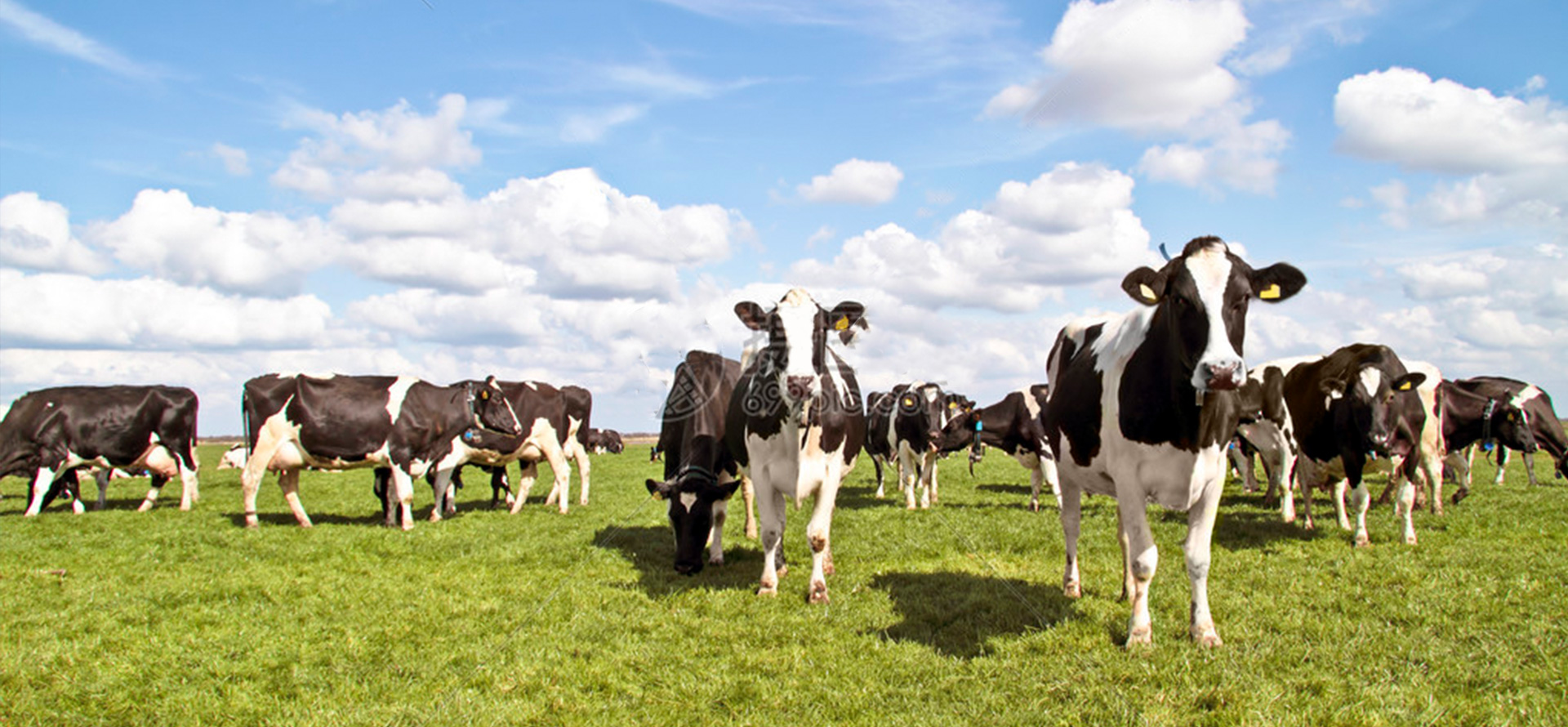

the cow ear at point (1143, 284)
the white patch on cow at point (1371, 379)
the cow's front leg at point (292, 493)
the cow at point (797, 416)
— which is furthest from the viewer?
the cow's front leg at point (292, 493)

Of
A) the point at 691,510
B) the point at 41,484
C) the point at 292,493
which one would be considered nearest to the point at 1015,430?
the point at 691,510

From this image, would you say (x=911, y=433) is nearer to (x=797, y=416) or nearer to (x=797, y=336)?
(x=797, y=416)

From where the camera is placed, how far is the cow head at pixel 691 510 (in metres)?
9.29

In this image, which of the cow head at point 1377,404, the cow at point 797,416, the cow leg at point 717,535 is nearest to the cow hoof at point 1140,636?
the cow at point 797,416

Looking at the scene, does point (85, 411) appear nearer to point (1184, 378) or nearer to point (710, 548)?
point (710, 548)

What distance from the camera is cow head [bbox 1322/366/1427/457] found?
34.6 ft

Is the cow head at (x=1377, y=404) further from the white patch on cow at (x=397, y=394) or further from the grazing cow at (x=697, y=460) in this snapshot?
the white patch on cow at (x=397, y=394)

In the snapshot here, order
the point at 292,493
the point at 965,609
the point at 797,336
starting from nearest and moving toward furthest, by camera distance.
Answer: the point at 965,609 < the point at 797,336 < the point at 292,493

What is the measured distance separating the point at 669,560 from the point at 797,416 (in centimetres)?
345

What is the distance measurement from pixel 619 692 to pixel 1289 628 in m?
4.70

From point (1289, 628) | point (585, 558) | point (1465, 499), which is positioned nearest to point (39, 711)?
point (585, 558)

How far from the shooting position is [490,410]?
16781 millimetres

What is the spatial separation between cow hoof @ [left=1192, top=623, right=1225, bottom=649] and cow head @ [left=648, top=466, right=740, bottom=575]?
4.82 m

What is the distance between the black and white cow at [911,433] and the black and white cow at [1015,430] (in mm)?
499
